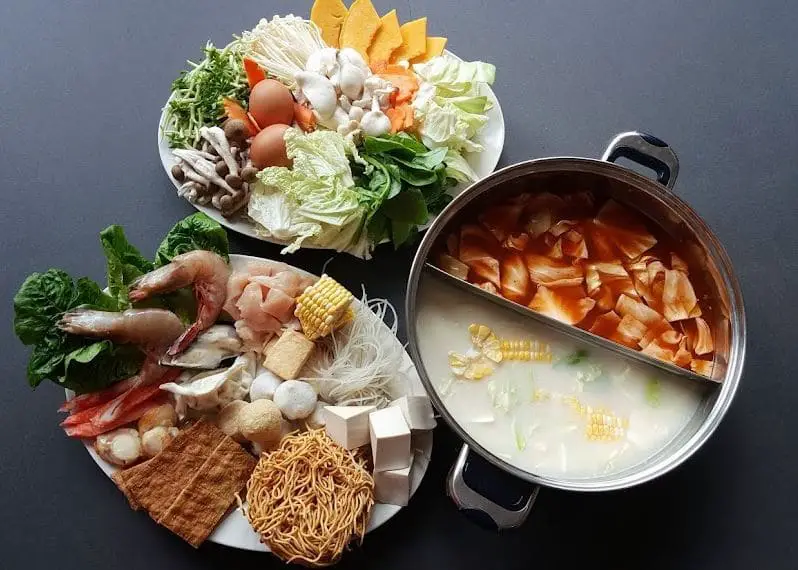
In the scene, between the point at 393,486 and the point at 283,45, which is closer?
the point at 393,486

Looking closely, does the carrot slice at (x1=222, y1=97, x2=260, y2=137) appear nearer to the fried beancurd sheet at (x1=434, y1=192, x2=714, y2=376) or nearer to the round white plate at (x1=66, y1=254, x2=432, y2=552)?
the fried beancurd sheet at (x1=434, y1=192, x2=714, y2=376)

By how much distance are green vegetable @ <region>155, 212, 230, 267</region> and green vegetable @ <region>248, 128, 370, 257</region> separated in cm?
14

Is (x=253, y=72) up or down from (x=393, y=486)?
up

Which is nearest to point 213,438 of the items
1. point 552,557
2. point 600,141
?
point 552,557

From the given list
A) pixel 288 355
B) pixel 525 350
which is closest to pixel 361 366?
pixel 288 355

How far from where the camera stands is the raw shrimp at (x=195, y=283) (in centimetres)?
222

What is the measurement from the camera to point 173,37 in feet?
9.15

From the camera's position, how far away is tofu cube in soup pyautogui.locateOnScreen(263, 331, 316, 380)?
7.34ft

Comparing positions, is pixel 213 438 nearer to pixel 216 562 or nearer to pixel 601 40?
pixel 216 562

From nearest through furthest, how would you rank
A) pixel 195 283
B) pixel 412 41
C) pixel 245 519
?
pixel 245 519, pixel 195 283, pixel 412 41

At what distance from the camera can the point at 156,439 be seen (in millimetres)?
2172

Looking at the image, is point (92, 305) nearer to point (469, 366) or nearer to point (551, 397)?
point (469, 366)

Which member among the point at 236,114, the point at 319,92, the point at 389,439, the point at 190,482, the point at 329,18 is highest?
the point at 329,18

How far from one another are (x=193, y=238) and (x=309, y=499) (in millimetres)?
926
